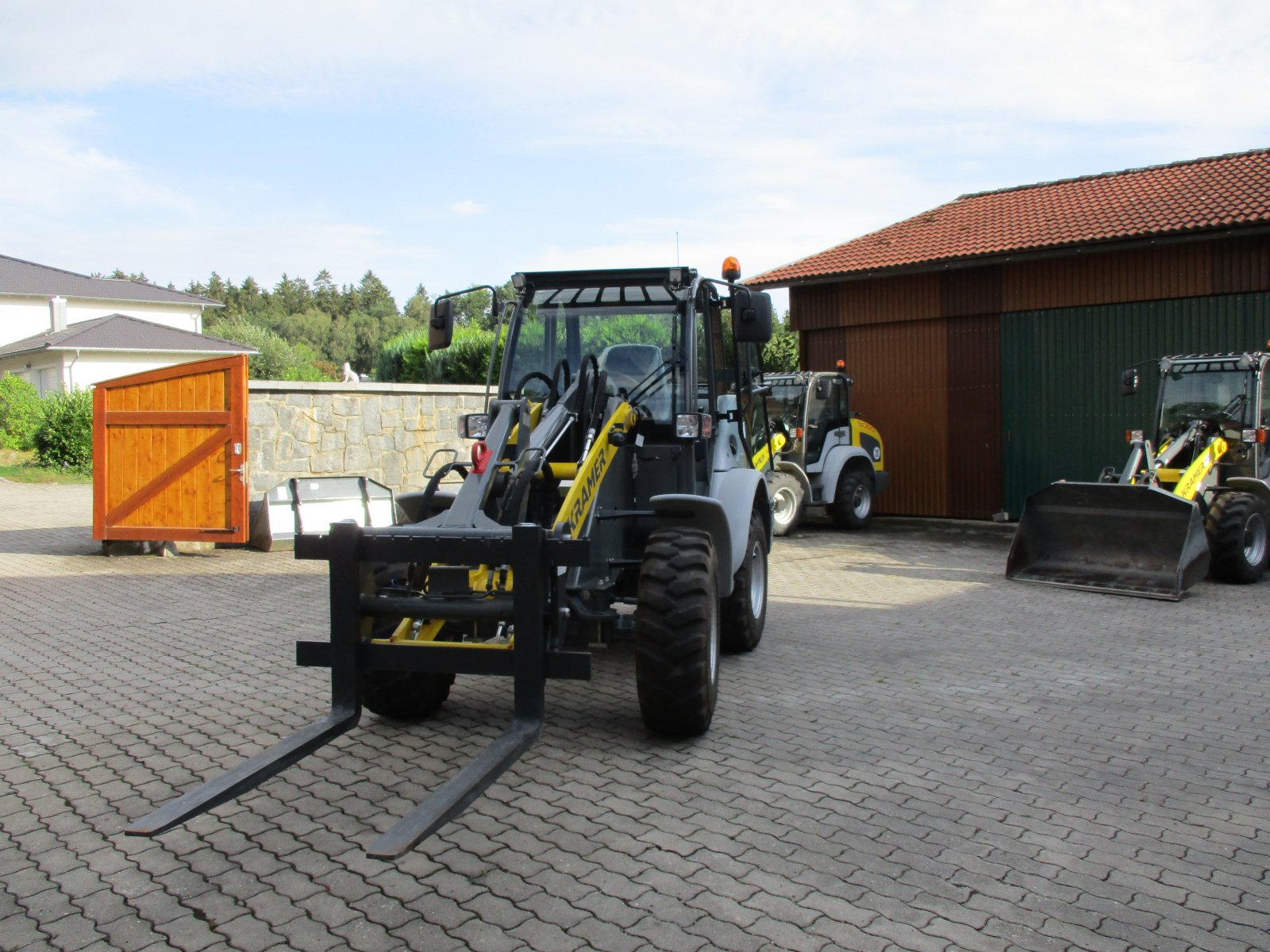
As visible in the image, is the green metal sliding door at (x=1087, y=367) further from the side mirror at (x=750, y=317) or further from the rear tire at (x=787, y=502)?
the side mirror at (x=750, y=317)

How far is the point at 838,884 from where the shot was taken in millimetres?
3840

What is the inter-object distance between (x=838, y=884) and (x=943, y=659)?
3853 millimetres

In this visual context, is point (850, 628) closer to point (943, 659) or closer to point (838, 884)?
point (943, 659)

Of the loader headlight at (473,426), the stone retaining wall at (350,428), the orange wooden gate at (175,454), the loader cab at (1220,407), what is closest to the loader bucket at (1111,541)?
the loader cab at (1220,407)

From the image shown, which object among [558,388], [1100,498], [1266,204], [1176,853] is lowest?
[1176,853]

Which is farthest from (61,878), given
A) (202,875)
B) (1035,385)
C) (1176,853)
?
(1035,385)

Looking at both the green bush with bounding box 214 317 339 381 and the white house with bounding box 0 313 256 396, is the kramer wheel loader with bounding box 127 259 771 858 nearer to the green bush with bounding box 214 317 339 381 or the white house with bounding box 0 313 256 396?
the white house with bounding box 0 313 256 396

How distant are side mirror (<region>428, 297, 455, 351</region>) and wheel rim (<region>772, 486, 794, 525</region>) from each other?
8.14 m

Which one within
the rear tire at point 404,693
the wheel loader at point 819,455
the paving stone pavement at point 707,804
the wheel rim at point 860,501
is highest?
the wheel loader at point 819,455

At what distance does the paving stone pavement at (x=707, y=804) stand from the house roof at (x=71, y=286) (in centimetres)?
4586

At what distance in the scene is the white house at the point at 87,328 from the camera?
38.5 m

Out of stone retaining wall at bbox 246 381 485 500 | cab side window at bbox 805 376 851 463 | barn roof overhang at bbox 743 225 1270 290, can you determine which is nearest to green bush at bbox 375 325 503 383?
stone retaining wall at bbox 246 381 485 500

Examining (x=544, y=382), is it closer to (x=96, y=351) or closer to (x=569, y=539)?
Answer: (x=569, y=539)

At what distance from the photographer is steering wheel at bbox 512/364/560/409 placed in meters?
6.54
